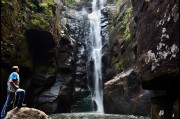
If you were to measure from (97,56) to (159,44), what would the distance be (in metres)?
18.9

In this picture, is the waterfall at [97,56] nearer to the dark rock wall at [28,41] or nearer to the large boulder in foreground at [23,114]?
the dark rock wall at [28,41]

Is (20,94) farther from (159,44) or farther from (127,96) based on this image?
(127,96)

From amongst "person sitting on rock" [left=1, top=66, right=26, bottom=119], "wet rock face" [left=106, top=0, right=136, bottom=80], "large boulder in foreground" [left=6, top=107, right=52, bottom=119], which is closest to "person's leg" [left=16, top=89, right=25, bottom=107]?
"person sitting on rock" [left=1, top=66, right=26, bottom=119]

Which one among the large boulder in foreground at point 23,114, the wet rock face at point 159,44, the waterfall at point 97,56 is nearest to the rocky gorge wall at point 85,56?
the wet rock face at point 159,44

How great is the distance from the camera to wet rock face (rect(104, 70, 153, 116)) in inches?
576

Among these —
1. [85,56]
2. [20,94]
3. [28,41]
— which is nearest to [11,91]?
[20,94]

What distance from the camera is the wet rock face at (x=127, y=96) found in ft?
48.0

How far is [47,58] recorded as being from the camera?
64.5ft

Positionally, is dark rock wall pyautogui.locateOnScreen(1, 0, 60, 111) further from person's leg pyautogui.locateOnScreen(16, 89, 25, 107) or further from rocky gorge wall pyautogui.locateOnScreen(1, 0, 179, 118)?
person's leg pyautogui.locateOnScreen(16, 89, 25, 107)

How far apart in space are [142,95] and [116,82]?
9.00 feet

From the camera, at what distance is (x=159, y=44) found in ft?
18.4

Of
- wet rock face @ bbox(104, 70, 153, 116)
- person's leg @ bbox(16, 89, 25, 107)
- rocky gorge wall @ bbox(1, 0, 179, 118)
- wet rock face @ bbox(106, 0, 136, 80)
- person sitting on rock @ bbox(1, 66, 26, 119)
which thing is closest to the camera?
rocky gorge wall @ bbox(1, 0, 179, 118)

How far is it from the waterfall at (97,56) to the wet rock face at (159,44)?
604 inches

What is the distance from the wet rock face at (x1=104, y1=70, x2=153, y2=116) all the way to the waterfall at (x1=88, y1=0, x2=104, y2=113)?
4.31 m
